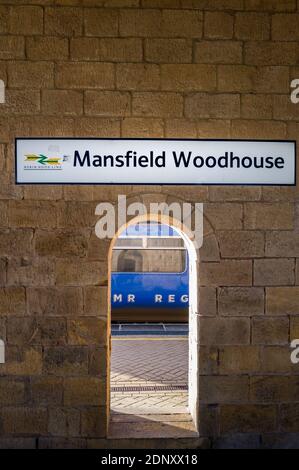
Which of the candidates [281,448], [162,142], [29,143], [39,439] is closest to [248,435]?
[281,448]

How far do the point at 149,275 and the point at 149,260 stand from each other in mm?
345

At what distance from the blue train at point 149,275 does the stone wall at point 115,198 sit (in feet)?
16.8

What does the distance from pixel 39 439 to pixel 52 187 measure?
244cm

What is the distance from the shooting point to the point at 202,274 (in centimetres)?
384

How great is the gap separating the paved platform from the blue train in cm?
53

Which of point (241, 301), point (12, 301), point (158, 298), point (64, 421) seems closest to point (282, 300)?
point (241, 301)

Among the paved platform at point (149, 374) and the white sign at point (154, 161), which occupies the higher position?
the white sign at point (154, 161)

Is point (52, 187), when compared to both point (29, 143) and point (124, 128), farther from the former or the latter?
point (124, 128)

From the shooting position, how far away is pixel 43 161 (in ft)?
12.5

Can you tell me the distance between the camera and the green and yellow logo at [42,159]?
12.5ft

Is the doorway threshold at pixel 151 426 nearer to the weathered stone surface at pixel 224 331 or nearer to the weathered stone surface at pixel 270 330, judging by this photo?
the weathered stone surface at pixel 224 331

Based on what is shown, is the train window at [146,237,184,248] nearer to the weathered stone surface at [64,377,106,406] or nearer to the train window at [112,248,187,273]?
the train window at [112,248,187,273]

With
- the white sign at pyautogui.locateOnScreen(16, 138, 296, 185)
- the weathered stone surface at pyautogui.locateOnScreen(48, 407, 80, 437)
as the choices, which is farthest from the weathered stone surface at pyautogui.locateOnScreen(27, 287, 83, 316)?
the white sign at pyautogui.locateOnScreen(16, 138, 296, 185)

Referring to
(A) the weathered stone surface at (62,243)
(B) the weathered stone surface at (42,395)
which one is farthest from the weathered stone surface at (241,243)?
(B) the weathered stone surface at (42,395)
